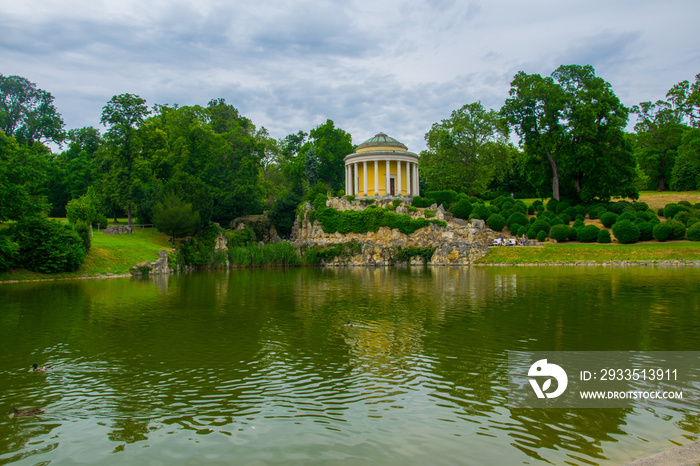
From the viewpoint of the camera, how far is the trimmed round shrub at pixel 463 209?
52.1 meters

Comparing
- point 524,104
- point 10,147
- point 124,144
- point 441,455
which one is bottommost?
point 441,455

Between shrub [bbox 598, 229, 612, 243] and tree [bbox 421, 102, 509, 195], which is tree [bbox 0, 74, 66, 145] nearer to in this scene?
tree [bbox 421, 102, 509, 195]

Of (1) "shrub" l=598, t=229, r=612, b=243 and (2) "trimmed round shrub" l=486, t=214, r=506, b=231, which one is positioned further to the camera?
(2) "trimmed round shrub" l=486, t=214, r=506, b=231

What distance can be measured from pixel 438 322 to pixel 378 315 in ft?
7.90

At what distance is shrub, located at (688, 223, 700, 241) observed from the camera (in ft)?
134

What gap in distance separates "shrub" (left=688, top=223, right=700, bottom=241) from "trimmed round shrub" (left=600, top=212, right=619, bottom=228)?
6.29 meters

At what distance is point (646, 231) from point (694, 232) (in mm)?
3439

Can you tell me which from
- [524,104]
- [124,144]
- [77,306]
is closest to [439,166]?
[524,104]

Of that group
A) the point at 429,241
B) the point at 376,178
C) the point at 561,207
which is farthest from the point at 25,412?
the point at 561,207

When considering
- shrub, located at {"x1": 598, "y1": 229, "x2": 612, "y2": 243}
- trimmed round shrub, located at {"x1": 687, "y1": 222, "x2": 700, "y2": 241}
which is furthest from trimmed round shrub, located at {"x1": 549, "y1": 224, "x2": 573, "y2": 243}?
trimmed round shrub, located at {"x1": 687, "y1": 222, "x2": 700, "y2": 241}

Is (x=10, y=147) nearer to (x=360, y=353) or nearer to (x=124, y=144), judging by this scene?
(x=124, y=144)

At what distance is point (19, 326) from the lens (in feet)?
51.1

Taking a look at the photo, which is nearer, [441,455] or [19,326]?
[441,455]

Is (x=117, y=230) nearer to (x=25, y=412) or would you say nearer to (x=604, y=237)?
(x=25, y=412)
